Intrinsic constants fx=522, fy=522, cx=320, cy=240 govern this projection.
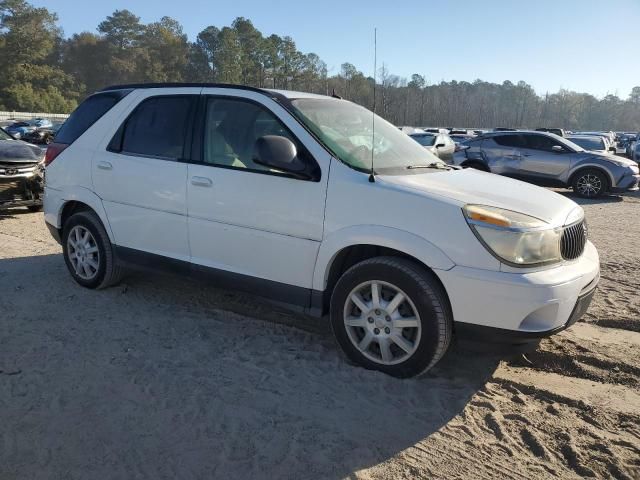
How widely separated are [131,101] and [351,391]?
3.28 metres

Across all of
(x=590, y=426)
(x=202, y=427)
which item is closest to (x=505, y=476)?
(x=590, y=426)

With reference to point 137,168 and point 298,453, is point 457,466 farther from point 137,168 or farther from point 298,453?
point 137,168

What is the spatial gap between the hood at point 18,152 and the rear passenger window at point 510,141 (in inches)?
427

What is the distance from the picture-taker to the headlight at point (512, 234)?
10.0 feet

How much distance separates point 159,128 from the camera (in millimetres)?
4480

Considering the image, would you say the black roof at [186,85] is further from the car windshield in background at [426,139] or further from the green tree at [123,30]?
the green tree at [123,30]

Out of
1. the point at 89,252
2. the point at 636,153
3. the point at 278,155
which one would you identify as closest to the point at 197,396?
the point at 278,155

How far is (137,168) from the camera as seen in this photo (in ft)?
14.7

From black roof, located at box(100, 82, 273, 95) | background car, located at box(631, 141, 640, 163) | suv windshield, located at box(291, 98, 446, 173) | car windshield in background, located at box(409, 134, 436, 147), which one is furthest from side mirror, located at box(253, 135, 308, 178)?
background car, located at box(631, 141, 640, 163)

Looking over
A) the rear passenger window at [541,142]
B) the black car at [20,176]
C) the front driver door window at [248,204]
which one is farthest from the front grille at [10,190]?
the rear passenger window at [541,142]

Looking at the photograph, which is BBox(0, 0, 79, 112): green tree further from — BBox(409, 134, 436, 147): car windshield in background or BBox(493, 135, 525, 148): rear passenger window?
BBox(493, 135, 525, 148): rear passenger window

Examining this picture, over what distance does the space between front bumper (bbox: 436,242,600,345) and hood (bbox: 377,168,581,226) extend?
398 millimetres

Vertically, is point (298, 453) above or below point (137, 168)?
below

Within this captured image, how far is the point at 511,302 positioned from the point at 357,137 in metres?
1.72
